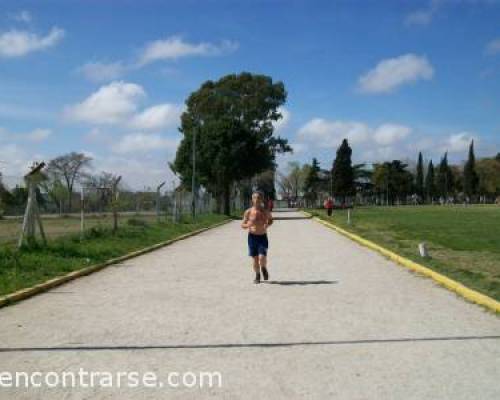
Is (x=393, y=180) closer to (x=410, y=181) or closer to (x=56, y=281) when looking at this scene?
(x=410, y=181)

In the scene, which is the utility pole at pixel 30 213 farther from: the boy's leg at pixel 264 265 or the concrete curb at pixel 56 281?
the boy's leg at pixel 264 265

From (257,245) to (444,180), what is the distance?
5528 inches

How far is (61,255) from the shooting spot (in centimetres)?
1541

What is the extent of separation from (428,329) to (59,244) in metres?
11.5

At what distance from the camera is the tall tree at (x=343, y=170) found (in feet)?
373

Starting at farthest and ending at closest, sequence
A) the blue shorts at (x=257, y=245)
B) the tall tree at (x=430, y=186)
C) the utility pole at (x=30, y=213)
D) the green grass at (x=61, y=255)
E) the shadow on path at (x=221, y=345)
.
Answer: the tall tree at (x=430, y=186) → the utility pole at (x=30, y=213) → the blue shorts at (x=257, y=245) → the green grass at (x=61, y=255) → the shadow on path at (x=221, y=345)

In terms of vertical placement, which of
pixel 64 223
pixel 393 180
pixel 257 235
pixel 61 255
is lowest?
pixel 61 255

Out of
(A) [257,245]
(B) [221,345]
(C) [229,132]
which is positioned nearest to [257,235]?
(A) [257,245]

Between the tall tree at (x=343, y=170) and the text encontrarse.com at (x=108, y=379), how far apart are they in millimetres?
108632

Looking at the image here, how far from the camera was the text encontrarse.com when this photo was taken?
561 cm

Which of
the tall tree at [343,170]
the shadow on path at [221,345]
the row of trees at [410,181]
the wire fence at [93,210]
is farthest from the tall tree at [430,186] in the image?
the shadow on path at [221,345]

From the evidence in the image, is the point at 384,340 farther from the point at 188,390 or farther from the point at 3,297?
the point at 3,297

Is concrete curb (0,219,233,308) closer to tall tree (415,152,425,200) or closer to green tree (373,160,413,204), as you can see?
green tree (373,160,413,204)

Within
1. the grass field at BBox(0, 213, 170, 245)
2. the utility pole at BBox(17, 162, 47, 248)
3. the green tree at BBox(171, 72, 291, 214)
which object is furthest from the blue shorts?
the green tree at BBox(171, 72, 291, 214)
